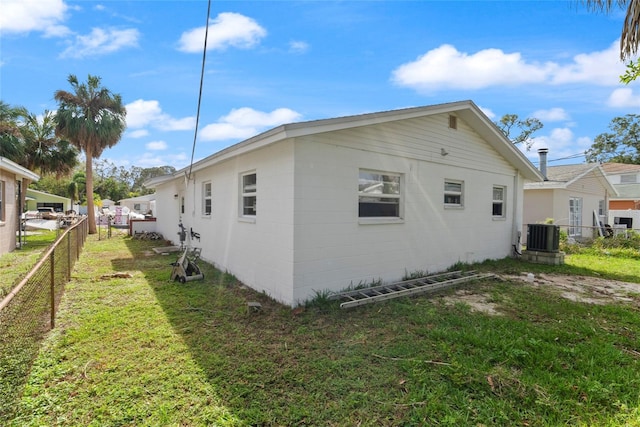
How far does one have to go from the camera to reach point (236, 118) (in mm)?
11820

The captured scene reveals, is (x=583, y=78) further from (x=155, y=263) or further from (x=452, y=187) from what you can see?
(x=155, y=263)

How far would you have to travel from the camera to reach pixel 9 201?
417 inches

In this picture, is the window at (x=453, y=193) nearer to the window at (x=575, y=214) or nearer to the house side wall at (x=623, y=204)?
the window at (x=575, y=214)

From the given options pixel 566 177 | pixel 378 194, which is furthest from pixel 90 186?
pixel 566 177

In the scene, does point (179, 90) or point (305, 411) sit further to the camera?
point (179, 90)

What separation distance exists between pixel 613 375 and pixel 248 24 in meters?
6.86

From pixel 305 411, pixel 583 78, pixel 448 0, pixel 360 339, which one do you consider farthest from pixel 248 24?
pixel 583 78

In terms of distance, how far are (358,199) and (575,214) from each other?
14.8 metres

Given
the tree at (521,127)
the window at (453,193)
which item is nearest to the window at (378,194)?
the window at (453,193)

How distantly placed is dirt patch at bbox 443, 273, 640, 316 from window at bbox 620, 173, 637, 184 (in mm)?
24813

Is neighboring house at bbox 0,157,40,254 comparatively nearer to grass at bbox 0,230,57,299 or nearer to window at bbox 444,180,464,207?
grass at bbox 0,230,57,299

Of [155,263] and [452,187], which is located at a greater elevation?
[452,187]

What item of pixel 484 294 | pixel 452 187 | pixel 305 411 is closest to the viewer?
pixel 305 411

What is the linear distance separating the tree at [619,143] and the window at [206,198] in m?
42.6
